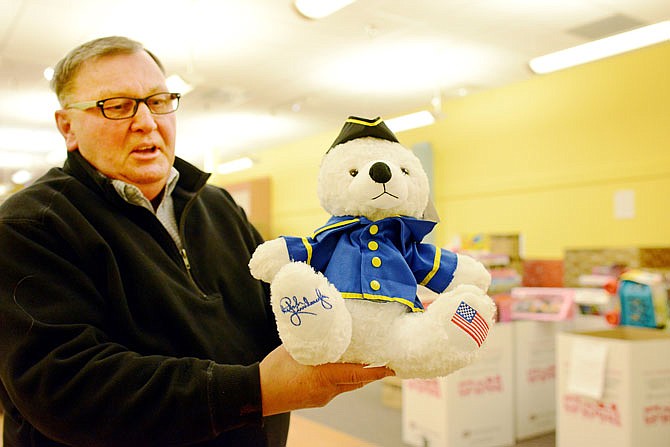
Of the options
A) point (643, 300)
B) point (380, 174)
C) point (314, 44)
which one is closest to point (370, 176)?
point (380, 174)

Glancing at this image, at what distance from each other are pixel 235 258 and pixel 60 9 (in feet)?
11.0

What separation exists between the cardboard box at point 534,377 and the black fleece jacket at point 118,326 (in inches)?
80.8

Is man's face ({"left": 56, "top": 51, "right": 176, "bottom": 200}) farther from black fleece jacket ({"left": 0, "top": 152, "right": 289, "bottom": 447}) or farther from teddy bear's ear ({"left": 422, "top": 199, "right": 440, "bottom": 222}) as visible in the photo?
teddy bear's ear ({"left": 422, "top": 199, "right": 440, "bottom": 222})

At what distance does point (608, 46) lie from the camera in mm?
3033

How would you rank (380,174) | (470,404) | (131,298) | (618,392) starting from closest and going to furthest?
(380,174), (131,298), (618,392), (470,404)

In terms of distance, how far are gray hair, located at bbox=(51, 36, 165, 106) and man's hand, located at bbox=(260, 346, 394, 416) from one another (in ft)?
2.17

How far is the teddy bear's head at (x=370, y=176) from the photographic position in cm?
89

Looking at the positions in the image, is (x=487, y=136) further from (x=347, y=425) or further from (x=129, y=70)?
(x=129, y=70)

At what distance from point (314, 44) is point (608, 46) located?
2195mm

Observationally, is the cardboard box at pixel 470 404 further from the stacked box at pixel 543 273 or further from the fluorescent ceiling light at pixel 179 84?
the fluorescent ceiling light at pixel 179 84

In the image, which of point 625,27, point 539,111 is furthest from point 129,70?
point 539,111

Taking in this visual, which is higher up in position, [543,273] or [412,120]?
[412,120]

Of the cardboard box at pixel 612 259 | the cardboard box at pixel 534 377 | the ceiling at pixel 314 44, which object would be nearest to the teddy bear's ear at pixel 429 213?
the cardboard box at pixel 534 377

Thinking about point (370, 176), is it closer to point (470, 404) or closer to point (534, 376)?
point (470, 404)
